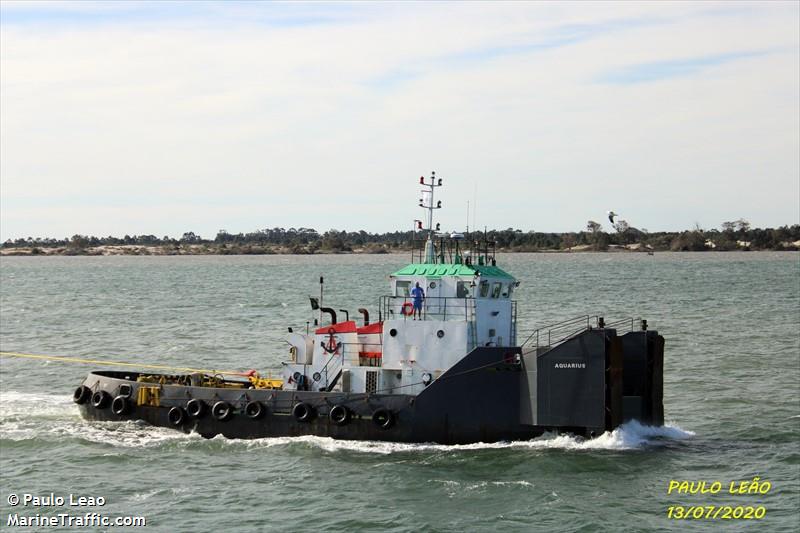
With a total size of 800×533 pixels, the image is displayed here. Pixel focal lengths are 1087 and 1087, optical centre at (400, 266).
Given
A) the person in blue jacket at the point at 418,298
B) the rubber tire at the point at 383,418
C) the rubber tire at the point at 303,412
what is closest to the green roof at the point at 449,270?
the person in blue jacket at the point at 418,298

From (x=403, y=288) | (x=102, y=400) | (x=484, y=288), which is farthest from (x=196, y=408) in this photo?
(x=484, y=288)

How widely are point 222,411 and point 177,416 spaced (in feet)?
4.28

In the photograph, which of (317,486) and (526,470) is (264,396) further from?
(526,470)

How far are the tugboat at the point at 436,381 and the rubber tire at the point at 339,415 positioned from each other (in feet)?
0.09

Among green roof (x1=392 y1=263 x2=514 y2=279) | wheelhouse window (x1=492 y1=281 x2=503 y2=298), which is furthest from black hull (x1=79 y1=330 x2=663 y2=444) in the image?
green roof (x1=392 y1=263 x2=514 y2=279)

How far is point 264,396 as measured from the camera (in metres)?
25.3

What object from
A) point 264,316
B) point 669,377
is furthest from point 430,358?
point 264,316

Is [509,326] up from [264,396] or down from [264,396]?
up

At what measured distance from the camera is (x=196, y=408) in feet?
84.6

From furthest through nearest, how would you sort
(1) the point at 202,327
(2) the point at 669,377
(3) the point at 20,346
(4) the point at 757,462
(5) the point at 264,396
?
(1) the point at 202,327
(3) the point at 20,346
(2) the point at 669,377
(5) the point at 264,396
(4) the point at 757,462

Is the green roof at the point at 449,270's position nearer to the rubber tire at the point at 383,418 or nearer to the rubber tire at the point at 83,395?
the rubber tire at the point at 383,418

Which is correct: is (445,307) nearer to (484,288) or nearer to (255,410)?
(484,288)

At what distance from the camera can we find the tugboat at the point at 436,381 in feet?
76.6

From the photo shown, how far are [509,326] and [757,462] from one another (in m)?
6.28
